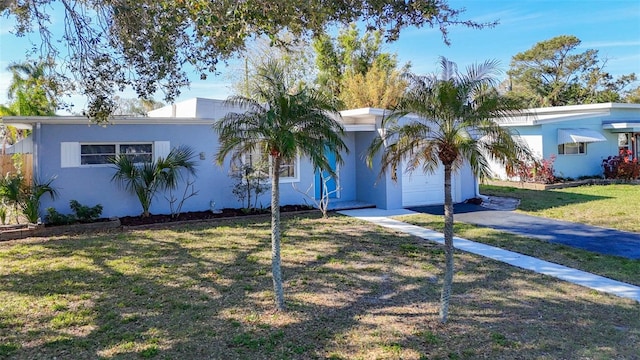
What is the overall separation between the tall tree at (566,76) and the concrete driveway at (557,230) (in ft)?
97.8

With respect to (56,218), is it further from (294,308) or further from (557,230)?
(557,230)

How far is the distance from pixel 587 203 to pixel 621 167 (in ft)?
26.1

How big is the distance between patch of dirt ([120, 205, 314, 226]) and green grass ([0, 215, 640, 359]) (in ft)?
8.67

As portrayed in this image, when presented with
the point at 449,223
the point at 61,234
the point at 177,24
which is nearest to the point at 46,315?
the point at 177,24

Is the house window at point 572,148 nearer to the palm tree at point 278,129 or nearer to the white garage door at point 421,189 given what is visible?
the white garage door at point 421,189

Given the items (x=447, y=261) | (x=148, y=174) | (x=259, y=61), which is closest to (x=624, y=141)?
(x=259, y=61)

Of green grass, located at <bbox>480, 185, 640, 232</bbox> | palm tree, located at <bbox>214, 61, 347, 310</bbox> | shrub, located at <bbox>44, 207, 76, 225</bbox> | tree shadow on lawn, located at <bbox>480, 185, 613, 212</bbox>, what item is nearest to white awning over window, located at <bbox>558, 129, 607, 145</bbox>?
green grass, located at <bbox>480, 185, 640, 232</bbox>

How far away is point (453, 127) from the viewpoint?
17.5 ft

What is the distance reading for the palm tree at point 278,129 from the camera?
18.6ft

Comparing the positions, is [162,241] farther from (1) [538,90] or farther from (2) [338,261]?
(1) [538,90]

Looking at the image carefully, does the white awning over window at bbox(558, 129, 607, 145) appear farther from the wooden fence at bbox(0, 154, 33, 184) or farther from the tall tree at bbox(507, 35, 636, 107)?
the wooden fence at bbox(0, 154, 33, 184)

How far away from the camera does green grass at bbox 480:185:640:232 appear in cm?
A: 1180

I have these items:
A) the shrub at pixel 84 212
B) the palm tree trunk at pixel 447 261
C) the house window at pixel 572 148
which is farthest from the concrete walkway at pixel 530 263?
the house window at pixel 572 148

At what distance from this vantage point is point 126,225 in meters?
11.5
